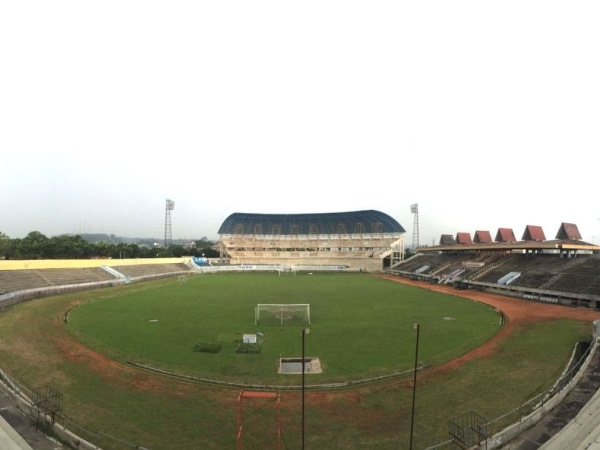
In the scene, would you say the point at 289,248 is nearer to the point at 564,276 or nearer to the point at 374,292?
the point at 374,292

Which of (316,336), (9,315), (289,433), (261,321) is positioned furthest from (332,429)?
(9,315)

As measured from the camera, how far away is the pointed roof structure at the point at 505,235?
72.7m

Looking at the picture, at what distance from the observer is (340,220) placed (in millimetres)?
112188

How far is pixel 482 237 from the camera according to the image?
78.1 m

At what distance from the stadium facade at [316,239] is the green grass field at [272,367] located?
6184 cm

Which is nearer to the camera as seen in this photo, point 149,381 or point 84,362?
point 149,381

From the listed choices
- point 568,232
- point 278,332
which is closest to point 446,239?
point 568,232

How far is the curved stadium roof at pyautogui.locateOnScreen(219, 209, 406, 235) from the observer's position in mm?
103188

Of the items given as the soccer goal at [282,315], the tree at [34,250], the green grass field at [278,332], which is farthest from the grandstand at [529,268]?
the tree at [34,250]

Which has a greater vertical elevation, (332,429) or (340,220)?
(340,220)

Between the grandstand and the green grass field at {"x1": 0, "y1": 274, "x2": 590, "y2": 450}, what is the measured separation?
37.9 ft

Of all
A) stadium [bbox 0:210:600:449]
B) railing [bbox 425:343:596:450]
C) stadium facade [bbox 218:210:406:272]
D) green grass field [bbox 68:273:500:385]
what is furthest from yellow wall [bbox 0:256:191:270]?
railing [bbox 425:343:596:450]

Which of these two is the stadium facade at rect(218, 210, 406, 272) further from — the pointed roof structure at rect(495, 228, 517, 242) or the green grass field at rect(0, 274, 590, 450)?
the green grass field at rect(0, 274, 590, 450)

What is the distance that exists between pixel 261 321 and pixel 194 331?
17.6 ft
